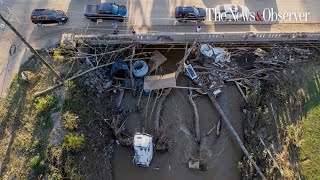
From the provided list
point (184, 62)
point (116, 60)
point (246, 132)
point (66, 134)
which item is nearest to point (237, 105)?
point (246, 132)

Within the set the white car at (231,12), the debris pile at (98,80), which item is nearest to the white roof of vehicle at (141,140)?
the debris pile at (98,80)

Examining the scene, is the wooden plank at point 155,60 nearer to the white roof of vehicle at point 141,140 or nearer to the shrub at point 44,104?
the white roof of vehicle at point 141,140

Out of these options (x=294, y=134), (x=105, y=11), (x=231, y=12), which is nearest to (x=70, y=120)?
(x=105, y=11)

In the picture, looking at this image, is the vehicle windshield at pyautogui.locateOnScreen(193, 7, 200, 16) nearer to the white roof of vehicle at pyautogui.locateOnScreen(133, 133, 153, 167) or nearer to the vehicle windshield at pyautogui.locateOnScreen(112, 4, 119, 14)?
the vehicle windshield at pyautogui.locateOnScreen(112, 4, 119, 14)

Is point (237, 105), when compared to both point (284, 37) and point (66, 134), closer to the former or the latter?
point (284, 37)

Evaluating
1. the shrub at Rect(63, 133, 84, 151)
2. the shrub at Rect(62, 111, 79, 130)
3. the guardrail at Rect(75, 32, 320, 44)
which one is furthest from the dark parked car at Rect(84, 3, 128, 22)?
the shrub at Rect(63, 133, 84, 151)

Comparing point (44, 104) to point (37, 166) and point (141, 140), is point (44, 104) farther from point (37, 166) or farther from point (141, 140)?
point (141, 140)
